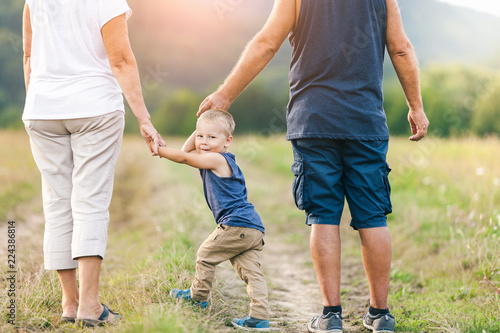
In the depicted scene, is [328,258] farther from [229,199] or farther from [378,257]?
[229,199]

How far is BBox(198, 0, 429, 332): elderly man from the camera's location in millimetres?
2684

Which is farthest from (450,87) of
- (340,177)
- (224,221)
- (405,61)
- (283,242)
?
(224,221)

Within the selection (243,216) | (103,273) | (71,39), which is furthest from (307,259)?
(71,39)

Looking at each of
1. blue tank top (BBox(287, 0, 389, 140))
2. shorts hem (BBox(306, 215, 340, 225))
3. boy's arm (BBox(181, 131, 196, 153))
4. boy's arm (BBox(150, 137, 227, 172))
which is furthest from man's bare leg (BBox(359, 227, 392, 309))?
boy's arm (BBox(181, 131, 196, 153))

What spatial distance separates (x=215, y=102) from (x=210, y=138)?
0.24m

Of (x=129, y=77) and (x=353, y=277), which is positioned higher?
(x=129, y=77)

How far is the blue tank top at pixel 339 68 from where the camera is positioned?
2.68 m

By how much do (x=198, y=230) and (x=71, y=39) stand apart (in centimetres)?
316

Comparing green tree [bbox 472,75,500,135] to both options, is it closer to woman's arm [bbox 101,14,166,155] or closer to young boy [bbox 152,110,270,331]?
young boy [bbox 152,110,270,331]

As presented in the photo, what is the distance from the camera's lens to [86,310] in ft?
8.67

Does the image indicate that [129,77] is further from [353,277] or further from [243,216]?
[353,277]

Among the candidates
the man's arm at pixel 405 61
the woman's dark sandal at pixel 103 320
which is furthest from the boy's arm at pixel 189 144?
the man's arm at pixel 405 61

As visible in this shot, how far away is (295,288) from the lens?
4.05 metres

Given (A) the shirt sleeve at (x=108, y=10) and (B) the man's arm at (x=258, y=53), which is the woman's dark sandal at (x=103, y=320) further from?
(A) the shirt sleeve at (x=108, y=10)
